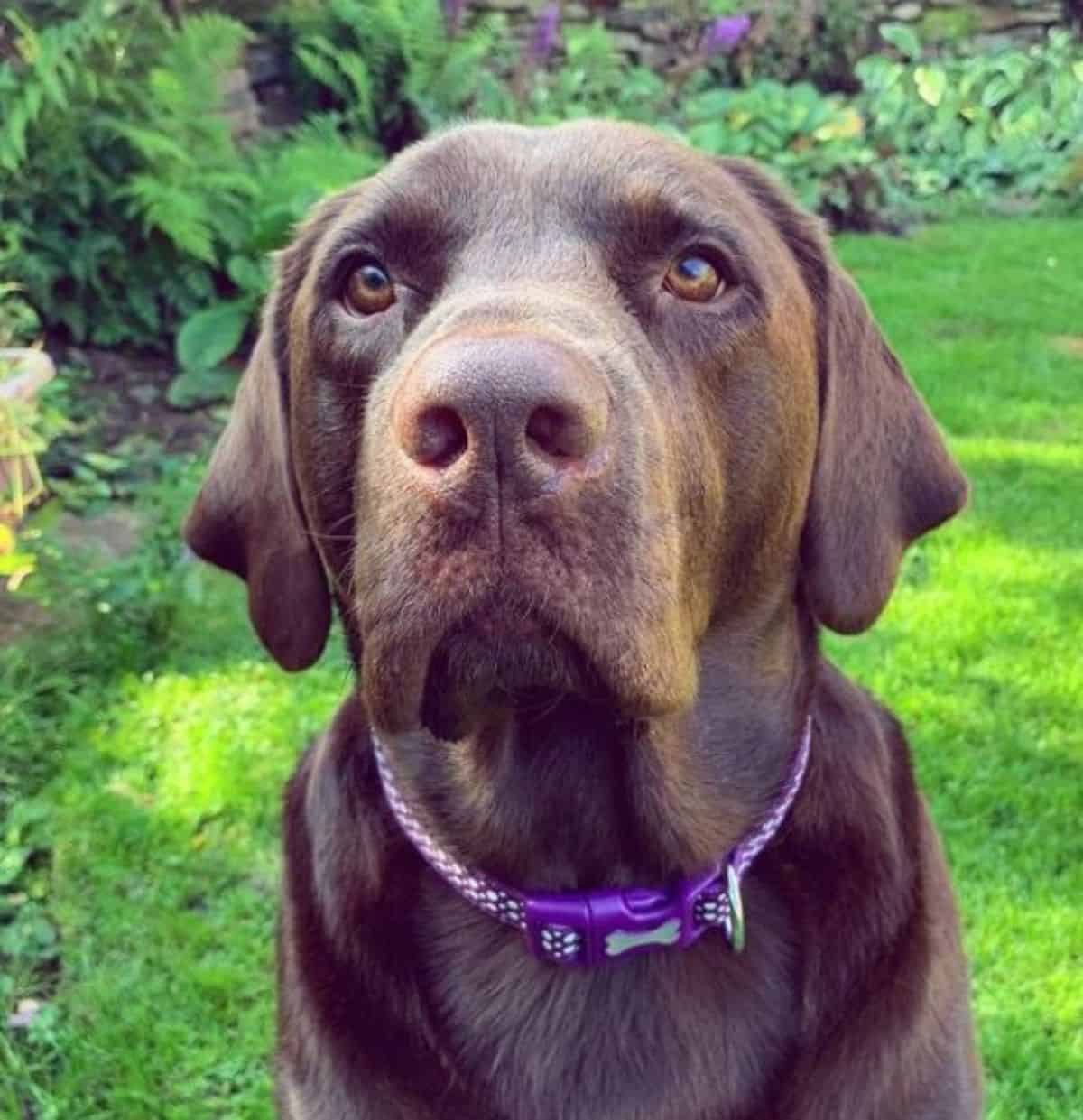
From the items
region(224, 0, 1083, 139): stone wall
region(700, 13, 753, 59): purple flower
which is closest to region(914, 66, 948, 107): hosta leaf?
region(224, 0, 1083, 139): stone wall

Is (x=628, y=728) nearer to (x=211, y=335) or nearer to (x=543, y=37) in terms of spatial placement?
(x=211, y=335)

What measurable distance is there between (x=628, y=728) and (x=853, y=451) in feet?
1.59

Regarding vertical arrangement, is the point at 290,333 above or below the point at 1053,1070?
above

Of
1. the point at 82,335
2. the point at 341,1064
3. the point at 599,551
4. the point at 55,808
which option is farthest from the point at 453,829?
the point at 82,335

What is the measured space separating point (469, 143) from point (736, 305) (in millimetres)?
417

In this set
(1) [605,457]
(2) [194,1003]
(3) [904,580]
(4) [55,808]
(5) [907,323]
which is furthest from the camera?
(5) [907,323]

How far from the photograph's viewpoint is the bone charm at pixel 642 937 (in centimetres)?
218

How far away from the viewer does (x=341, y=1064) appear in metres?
2.22

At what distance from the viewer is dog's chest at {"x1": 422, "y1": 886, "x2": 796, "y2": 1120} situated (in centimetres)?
217

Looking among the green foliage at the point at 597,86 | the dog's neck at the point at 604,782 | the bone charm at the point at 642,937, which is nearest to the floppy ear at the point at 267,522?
the dog's neck at the point at 604,782

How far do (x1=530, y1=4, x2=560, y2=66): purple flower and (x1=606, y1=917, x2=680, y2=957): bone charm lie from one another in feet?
23.6

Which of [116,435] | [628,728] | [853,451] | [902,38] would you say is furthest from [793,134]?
[628,728]

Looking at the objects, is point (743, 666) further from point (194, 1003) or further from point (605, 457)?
point (194, 1003)

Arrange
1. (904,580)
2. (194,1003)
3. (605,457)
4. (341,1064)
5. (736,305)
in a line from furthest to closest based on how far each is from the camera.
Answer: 1. (904,580)
2. (194,1003)
3. (341,1064)
4. (736,305)
5. (605,457)
